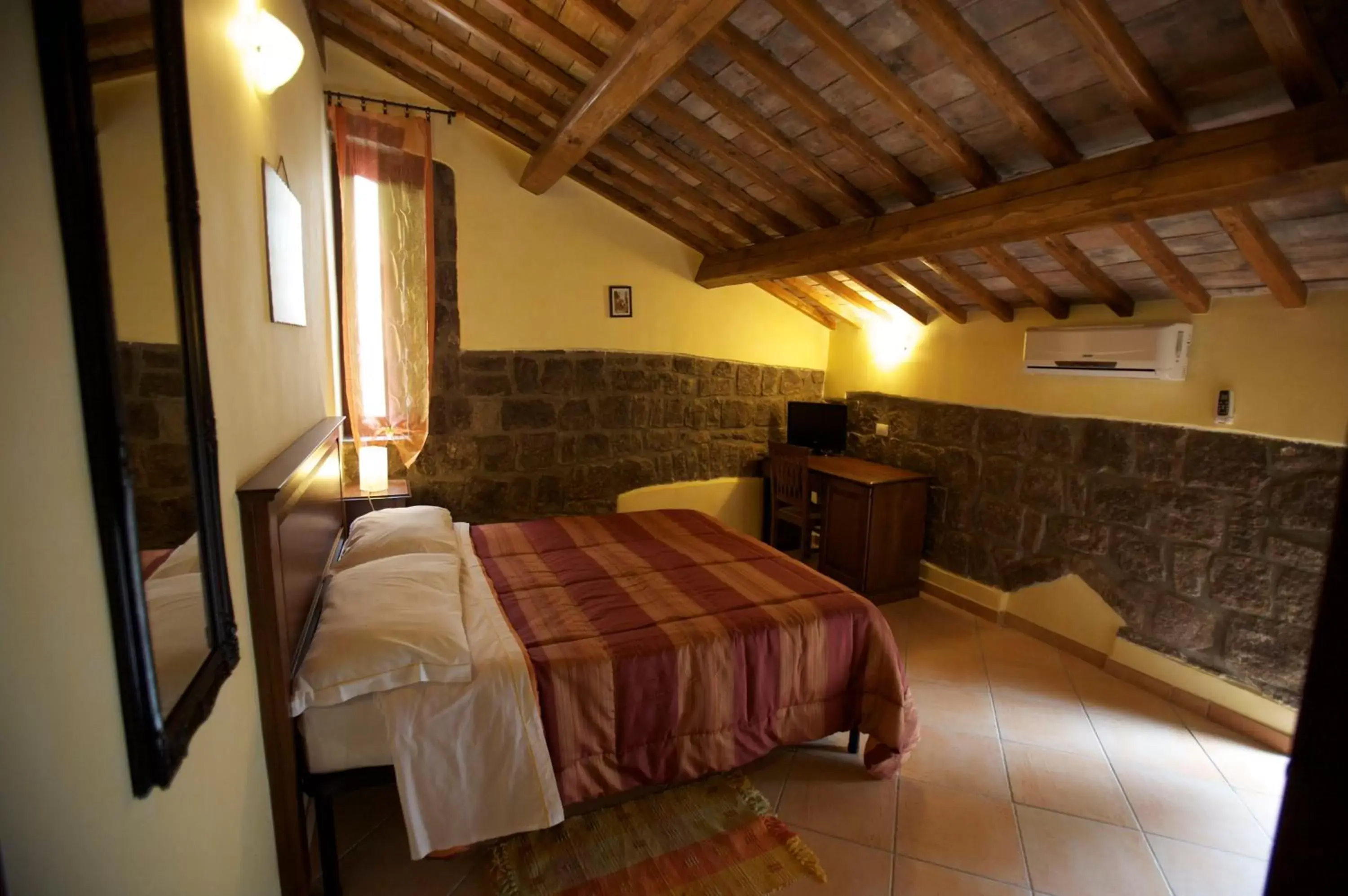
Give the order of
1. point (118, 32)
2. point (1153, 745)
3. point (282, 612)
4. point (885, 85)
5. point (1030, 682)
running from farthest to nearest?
1. point (1030, 682)
2. point (1153, 745)
3. point (885, 85)
4. point (282, 612)
5. point (118, 32)

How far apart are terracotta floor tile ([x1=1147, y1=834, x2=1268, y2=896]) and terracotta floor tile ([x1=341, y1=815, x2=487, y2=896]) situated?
2154mm

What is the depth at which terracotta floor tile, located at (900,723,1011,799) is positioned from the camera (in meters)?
2.27

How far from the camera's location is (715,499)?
4590mm

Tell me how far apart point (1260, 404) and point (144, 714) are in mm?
3622

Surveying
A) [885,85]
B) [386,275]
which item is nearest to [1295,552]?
[885,85]

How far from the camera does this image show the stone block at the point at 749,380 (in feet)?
14.9

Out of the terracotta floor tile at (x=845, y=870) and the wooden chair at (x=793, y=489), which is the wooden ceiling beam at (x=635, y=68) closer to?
the wooden chair at (x=793, y=489)

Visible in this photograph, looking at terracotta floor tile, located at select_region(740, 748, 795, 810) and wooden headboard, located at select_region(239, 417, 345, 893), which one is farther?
terracotta floor tile, located at select_region(740, 748, 795, 810)

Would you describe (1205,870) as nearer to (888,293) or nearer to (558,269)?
(888,293)

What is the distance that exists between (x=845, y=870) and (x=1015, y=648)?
201 cm

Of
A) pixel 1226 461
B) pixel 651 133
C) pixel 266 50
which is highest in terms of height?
pixel 651 133

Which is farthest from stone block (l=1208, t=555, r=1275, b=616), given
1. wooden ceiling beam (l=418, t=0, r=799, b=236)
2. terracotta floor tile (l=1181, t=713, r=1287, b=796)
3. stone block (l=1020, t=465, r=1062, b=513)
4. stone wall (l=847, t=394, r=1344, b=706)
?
wooden ceiling beam (l=418, t=0, r=799, b=236)

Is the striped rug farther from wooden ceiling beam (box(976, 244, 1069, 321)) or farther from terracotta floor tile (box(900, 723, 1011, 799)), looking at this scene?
wooden ceiling beam (box(976, 244, 1069, 321))

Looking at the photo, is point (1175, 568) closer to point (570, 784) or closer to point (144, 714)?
point (570, 784)
